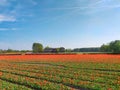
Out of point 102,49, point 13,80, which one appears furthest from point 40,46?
point 13,80

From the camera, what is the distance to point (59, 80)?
18000mm

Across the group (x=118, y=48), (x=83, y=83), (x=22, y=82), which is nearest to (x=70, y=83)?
(x=83, y=83)

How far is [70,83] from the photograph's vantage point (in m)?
16.6

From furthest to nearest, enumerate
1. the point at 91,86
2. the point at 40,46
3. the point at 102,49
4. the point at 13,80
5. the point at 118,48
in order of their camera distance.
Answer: the point at 40,46 < the point at 102,49 < the point at 118,48 < the point at 13,80 < the point at 91,86

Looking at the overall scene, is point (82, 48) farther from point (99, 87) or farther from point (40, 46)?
point (99, 87)

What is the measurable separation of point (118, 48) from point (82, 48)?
6329cm

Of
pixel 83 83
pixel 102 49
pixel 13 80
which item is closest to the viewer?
pixel 83 83

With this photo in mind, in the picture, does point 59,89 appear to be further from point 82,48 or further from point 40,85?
point 82,48

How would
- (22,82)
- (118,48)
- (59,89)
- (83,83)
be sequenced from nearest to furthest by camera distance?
(59,89) → (83,83) → (22,82) → (118,48)

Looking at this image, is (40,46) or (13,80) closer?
(13,80)

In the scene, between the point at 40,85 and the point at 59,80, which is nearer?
the point at 40,85

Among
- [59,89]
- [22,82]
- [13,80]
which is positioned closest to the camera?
[59,89]

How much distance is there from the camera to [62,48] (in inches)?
5492

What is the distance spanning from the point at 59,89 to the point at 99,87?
278 centimetres
